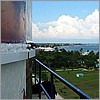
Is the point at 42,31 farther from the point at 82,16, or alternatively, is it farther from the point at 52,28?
the point at 82,16

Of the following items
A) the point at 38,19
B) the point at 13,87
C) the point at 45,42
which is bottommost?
the point at 13,87

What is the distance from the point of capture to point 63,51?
12.1 ft

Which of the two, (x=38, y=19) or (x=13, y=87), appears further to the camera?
(x=38, y=19)

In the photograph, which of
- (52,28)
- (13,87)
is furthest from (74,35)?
(13,87)

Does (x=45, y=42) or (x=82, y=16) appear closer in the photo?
(x=45, y=42)

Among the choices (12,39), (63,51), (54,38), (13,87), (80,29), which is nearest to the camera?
(12,39)

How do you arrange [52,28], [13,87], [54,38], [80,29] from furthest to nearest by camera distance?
[80,29] < [52,28] < [54,38] < [13,87]

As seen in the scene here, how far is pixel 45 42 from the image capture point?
292 centimetres

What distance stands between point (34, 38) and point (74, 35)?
1.87 feet

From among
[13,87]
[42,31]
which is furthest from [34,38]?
[13,87]

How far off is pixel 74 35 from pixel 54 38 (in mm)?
310

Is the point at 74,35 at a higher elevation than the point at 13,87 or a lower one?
higher

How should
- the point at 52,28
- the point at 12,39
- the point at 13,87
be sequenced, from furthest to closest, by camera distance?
the point at 52,28 → the point at 13,87 → the point at 12,39

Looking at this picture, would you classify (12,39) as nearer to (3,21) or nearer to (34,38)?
(3,21)
